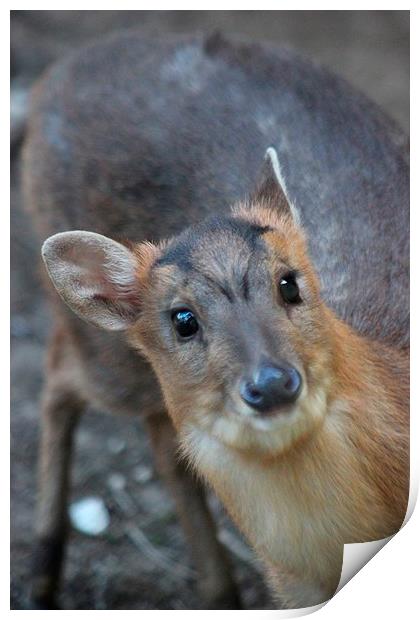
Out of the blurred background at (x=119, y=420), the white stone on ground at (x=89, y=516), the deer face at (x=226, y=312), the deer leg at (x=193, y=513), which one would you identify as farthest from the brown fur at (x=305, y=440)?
the white stone on ground at (x=89, y=516)

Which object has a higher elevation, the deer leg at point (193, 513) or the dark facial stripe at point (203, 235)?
the dark facial stripe at point (203, 235)

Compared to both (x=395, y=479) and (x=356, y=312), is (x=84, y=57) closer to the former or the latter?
(x=356, y=312)

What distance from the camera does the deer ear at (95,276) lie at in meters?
2.19

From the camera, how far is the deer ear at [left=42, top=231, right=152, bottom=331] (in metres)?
2.19

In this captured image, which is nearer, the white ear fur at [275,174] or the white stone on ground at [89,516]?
the white ear fur at [275,174]

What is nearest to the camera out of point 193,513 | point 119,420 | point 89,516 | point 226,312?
point 226,312

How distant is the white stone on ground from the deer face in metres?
0.93

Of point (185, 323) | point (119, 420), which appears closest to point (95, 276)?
point (185, 323)

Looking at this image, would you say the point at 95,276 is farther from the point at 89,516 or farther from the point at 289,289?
the point at 89,516

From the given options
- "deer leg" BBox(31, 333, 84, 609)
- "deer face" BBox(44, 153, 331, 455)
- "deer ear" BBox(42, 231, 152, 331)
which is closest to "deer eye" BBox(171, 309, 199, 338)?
"deer face" BBox(44, 153, 331, 455)

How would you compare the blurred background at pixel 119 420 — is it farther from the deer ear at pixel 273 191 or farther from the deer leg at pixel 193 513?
the deer ear at pixel 273 191

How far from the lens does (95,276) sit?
2.24 m

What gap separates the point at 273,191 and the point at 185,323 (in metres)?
0.31

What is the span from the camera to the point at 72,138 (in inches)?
116
